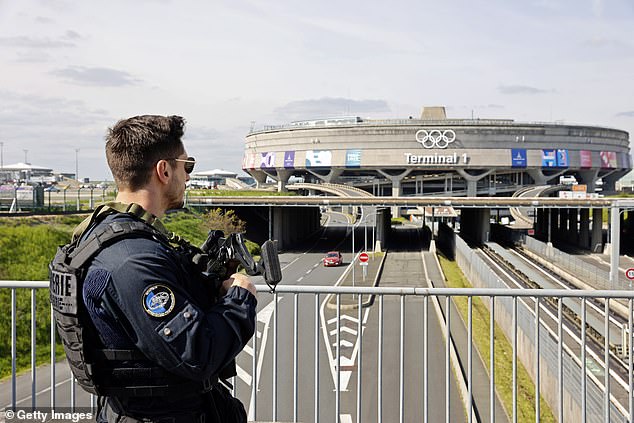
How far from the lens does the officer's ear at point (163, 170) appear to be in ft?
9.03

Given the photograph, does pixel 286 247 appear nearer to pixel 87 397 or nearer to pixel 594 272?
pixel 594 272

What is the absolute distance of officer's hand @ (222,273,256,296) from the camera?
277 centimetres

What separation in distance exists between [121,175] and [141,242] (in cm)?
35

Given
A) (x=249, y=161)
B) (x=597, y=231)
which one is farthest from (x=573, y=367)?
(x=249, y=161)

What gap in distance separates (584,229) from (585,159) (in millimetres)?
25853

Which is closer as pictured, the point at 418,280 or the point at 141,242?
the point at 141,242

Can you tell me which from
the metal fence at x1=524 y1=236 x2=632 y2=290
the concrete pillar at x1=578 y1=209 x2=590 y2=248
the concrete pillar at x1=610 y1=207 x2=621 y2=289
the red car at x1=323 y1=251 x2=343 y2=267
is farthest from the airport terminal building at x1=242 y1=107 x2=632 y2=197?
the red car at x1=323 y1=251 x2=343 y2=267

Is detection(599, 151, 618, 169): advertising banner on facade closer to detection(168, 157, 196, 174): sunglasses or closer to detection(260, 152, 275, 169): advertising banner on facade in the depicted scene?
detection(260, 152, 275, 169): advertising banner on facade

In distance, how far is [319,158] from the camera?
81875mm

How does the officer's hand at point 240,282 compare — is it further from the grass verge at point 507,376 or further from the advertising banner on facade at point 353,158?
the advertising banner on facade at point 353,158

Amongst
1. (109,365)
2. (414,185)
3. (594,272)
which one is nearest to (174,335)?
(109,365)

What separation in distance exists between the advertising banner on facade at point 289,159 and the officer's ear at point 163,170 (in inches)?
3212

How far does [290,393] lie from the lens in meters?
14.5

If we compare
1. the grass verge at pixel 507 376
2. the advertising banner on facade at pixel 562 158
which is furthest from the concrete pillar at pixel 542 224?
the grass verge at pixel 507 376
